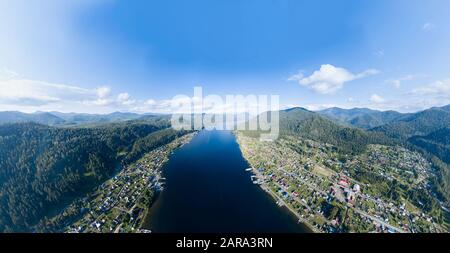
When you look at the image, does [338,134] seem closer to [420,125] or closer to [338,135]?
[338,135]

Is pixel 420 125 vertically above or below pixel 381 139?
above

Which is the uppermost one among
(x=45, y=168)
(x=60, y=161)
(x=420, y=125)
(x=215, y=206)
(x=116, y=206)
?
(x=420, y=125)

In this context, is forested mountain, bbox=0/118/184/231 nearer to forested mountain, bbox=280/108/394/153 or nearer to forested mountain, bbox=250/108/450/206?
forested mountain, bbox=250/108/450/206

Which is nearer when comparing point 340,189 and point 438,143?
point 340,189

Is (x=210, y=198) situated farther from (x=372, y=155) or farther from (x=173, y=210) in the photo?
(x=372, y=155)

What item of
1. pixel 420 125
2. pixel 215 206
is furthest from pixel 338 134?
pixel 420 125

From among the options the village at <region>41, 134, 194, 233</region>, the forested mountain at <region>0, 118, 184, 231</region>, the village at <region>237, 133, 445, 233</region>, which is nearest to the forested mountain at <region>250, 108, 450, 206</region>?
the village at <region>237, 133, 445, 233</region>

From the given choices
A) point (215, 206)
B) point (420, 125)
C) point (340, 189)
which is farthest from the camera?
point (420, 125)

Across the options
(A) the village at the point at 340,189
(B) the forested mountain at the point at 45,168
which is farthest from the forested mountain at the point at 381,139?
(B) the forested mountain at the point at 45,168
